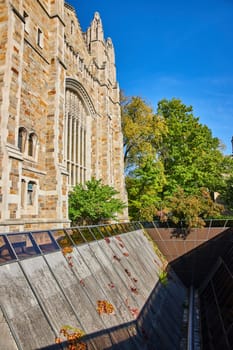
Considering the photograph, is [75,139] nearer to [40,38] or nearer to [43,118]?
[43,118]

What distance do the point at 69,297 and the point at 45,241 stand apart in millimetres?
1179

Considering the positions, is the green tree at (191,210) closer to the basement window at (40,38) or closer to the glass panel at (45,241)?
the glass panel at (45,241)

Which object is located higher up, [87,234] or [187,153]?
[187,153]

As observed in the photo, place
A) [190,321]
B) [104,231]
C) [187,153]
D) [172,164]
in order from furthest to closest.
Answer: [172,164] → [187,153] → [190,321] → [104,231]

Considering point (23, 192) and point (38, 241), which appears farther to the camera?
point (23, 192)

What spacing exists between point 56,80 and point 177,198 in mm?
11138

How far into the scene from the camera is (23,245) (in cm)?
378

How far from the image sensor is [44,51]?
1324 cm

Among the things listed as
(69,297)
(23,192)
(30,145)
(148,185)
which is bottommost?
(69,297)

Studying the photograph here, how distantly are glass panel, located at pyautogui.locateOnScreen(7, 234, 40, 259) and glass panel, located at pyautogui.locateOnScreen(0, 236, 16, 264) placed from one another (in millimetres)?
96

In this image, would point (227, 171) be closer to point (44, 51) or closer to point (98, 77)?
point (98, 77)

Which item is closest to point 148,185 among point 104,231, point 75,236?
point 104,231

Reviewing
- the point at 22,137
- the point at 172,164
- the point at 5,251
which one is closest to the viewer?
the point at 5,251

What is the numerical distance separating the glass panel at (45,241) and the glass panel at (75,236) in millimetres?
795
